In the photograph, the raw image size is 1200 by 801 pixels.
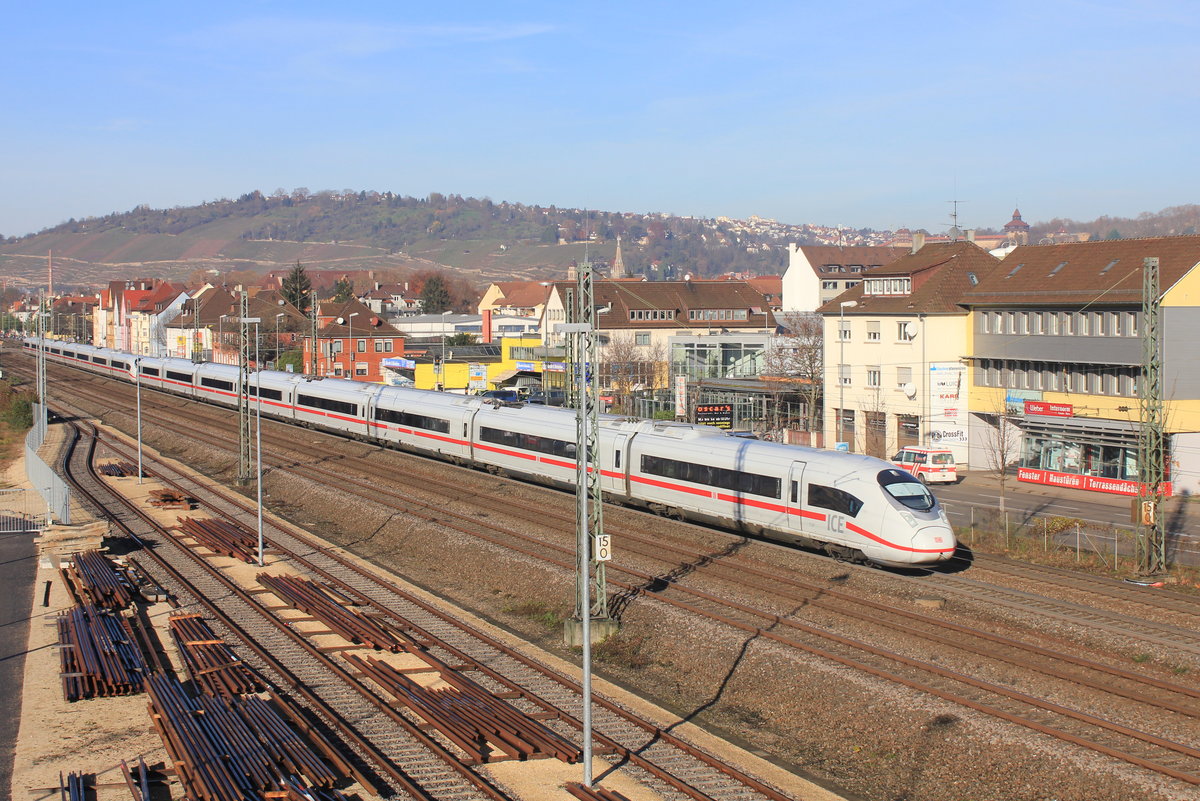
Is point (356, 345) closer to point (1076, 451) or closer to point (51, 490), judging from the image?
point (51, 490)

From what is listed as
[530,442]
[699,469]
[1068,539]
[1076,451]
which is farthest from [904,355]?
[699,469]

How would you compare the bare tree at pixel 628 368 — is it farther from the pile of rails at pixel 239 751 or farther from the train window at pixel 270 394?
the pile of rails at pixel 239 751

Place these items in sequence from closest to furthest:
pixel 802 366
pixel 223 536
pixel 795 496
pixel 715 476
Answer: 1. pixel 795 496
2. pixel 715 476
3. pixel 223 536
4. pixel 802 366

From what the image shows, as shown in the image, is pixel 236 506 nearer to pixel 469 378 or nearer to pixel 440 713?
pixel 440 713

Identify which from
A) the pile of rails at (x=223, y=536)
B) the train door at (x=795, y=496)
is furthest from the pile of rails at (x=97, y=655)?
→ the train door at (x=795, y=496)

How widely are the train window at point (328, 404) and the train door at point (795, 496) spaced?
93.2 ft

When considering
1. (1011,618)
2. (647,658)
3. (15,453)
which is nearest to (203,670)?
(647,658)

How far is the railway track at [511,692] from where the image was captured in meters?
14.6

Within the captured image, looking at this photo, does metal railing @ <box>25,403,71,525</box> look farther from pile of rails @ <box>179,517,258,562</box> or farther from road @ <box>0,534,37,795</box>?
pile of rails @ <box>179,517,258,562</box>

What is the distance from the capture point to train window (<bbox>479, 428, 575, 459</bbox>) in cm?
3491

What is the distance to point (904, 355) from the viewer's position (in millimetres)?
50438

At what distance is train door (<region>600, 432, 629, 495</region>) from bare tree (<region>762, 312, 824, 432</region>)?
2187 cm

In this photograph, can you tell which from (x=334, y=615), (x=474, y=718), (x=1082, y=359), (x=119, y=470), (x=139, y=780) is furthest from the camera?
(x=119, y=470)

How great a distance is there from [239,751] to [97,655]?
6118 millimetres
